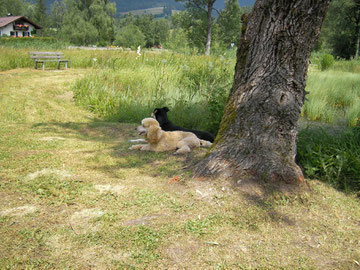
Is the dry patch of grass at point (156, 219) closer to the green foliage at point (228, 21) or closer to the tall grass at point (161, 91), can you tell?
the tall grass at point (161, 91)

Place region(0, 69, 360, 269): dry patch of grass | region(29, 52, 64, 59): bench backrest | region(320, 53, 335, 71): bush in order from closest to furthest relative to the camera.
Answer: region(0, 69, 360, 269): dry patch of grass → region(29, 52, 64, 59): bench backrest → region(320, 53, 335, 71): bush

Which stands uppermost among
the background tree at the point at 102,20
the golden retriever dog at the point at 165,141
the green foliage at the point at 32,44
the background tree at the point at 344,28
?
the background tree at the point at 102,20

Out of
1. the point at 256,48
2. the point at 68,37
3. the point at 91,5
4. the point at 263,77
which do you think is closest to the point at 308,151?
the point at 263,77

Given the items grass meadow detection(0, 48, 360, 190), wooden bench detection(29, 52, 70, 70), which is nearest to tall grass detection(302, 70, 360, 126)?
grass meadow detection(0, 48, 360, 190)

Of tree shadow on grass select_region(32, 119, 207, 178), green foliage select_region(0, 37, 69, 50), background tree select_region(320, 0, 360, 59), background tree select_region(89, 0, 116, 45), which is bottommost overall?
tree shadow on grass select_region(32, 119, 207, 178)

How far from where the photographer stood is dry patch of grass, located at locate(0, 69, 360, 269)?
7.56 feet

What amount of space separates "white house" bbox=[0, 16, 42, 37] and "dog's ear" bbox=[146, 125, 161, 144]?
65741 millimetres

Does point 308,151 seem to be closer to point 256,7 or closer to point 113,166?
point 256,7

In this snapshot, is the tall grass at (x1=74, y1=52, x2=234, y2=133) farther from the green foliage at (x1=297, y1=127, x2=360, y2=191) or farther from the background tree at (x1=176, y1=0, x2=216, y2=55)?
the background tree at (x1=176, y1=0, x2=216, y2=55)

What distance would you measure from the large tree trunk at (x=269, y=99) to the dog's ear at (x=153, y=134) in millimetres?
Answer: 1375

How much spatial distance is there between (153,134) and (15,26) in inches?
2732

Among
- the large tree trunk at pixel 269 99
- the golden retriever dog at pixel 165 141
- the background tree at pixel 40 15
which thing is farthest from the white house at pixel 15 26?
the large tree trunk at pixel 269 99

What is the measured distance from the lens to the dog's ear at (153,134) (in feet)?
15.2

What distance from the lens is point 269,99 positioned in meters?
3.33
